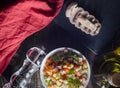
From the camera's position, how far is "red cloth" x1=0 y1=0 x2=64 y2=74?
93 cm

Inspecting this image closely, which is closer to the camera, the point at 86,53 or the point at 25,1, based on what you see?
the point at 25,1

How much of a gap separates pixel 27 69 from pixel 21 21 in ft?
0.59

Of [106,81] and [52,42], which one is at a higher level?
[52,42]

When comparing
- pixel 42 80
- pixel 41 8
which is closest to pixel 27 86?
pixel 42 80

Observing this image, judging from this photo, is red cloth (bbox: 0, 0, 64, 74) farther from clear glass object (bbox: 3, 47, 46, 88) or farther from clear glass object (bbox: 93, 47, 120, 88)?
clear glass object (bbox: 93, 47, 120, 88)

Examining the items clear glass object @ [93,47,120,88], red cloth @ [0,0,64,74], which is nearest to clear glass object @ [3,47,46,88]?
red cloth @ [0,0,64,74]

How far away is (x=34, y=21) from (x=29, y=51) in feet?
0.36

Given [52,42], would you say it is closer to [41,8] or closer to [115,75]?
[41,8]

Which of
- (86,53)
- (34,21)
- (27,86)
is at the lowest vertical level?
(27,86)

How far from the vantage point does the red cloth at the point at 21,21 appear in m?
0.93

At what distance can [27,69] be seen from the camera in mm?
1020

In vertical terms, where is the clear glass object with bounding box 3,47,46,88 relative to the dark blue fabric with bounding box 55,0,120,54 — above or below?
below

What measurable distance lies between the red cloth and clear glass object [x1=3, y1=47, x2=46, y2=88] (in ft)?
0.17

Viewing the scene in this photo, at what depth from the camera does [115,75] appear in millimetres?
1055
